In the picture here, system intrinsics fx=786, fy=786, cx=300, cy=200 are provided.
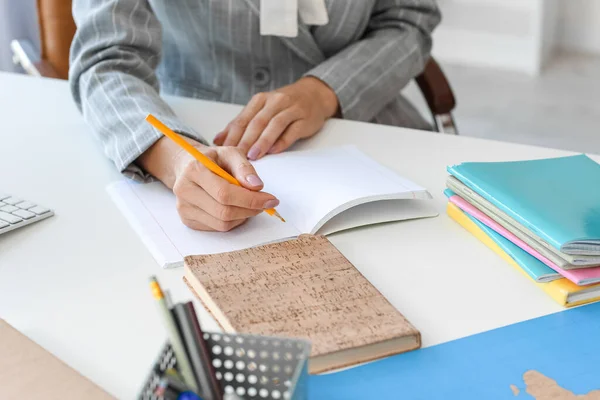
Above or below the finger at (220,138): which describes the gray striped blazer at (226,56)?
above

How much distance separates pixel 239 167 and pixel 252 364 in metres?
0.40

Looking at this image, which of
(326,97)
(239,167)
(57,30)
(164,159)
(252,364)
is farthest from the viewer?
(57,30)

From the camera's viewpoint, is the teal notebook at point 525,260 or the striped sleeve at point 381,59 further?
the striped sleeve at point 381,59

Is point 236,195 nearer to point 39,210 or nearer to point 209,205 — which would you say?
point 209,205

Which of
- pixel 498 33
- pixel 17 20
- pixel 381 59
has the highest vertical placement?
pixel 381 59

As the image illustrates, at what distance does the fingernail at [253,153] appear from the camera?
1.10m

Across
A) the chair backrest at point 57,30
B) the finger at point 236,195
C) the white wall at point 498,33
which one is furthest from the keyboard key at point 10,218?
the white wall at point 498,33

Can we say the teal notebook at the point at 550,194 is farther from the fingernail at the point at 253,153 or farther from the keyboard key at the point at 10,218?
the keyboard key at the point at 10,218

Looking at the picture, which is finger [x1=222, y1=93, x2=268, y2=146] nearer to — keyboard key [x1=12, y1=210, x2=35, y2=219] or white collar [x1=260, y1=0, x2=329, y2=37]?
white collar [x1=260, y1=0, x2=329, y2=37]

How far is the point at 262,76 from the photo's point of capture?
1.45 meters

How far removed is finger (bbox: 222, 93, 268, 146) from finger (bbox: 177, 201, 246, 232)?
0.73 ft

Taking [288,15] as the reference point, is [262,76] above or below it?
below

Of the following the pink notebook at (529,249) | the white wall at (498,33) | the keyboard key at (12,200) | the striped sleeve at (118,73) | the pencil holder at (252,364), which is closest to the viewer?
the pencil holder at (252,364)

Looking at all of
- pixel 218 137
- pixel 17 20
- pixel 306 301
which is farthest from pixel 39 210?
pixel 17 20
